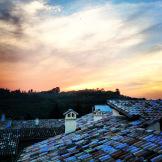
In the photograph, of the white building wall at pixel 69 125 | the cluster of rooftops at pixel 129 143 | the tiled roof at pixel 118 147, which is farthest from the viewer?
the white building wall at pixel 69 125

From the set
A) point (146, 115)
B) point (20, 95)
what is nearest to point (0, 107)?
point (20, 95)

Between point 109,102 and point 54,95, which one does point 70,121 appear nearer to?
point 109,102

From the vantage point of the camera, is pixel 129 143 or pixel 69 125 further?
pixel 69 125

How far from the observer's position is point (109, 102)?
14.9 m

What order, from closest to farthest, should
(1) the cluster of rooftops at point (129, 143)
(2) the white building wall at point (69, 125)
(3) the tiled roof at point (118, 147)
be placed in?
(3) the tiled roof at point (118, 147)
(1) the cluster of rooftops at point (129, 143)
(2) the white building wall at point (69, 125)

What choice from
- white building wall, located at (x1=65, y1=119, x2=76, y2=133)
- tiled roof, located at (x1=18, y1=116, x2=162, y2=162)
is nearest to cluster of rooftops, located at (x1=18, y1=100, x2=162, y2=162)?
tiled roof, located at (x1=18, y1=116, x2=162, y2=162)

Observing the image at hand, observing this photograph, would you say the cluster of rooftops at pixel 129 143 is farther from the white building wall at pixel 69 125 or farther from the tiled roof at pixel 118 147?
the white building wall at pixel 69 125

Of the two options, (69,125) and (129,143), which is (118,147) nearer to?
(129,143)

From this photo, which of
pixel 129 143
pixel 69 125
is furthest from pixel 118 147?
pixel 69 125

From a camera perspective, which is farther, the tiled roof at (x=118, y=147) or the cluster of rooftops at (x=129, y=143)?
the cluster of rooftops at (x=129, y=143)

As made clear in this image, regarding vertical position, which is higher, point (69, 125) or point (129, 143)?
point (69, 125)

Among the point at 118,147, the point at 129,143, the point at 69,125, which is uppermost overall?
the point at 69,125

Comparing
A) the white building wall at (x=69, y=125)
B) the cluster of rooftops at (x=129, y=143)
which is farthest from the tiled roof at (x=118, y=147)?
the white building wall at (x=69, y=125)

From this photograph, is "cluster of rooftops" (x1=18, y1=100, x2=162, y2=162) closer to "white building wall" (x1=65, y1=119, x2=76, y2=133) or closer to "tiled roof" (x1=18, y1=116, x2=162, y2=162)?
"tiled roof" (x1=18, y1=116, x2=162, y2=162)
